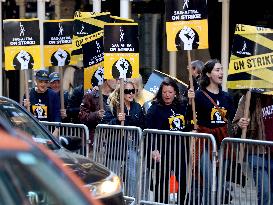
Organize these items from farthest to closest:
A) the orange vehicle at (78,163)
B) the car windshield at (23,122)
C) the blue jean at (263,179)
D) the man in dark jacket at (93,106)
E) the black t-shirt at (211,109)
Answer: the man in dark jacket at (93,106), the black t-shirt at (211,109), the blue jean at (263,179), the car windshield at (23,122), the orange vehicle at (78,163)

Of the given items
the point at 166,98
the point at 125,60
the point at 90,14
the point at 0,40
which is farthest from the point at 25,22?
the point at 0,40

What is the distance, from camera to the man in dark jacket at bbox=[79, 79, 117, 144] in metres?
11.5

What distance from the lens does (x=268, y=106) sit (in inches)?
380

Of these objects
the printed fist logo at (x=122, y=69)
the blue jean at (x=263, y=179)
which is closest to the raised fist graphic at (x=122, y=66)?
the printed fist logo at (x=122, y=69)

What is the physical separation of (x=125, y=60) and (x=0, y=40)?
22.3 ft

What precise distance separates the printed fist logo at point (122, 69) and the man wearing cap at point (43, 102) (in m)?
1.36

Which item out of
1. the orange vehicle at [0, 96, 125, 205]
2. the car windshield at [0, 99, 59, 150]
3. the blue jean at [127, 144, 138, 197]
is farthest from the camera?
the blue jean at [127, 144, 138, 197]

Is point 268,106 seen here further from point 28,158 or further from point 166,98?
point 28,158

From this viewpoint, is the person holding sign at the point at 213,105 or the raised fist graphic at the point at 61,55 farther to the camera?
the raised fist graphic at the point at 61,55

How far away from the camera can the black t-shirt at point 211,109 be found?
32.2 feet

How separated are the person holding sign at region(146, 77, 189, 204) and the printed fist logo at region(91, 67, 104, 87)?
5.76ft

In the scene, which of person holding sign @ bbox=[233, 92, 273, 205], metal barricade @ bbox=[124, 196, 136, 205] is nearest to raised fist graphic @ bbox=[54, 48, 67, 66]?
metal barricade @ bbox=[124, 196, 136, 205]

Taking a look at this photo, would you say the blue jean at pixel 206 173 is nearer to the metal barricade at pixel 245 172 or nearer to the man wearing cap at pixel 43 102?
the metal barricade at pixel 245 172

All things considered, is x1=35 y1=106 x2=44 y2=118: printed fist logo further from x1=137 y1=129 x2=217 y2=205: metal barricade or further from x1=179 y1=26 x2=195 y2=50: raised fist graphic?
x1=179 y1=26 x2=195 y2=50: raised fist graphic
